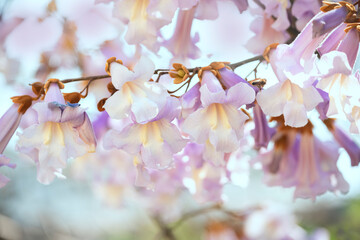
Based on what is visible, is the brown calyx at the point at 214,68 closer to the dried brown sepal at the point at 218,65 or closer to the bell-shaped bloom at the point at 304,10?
the dried brown sepal at the point at 218,65

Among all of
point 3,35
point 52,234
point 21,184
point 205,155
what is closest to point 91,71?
point 3,35

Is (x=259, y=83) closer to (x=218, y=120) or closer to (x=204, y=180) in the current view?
(x=218, y=120)

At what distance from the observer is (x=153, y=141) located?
1.48 ft

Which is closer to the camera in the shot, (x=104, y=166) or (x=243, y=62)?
(x=243, y=62)

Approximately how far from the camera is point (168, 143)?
1.48 ft

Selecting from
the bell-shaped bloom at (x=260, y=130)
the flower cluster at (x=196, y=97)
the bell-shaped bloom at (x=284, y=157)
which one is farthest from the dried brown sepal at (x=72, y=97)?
the bell-shaped bloom at (x=284, y=157)

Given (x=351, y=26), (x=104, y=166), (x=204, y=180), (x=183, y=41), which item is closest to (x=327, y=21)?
(x=351, y=26)

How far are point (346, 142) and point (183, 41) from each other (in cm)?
29

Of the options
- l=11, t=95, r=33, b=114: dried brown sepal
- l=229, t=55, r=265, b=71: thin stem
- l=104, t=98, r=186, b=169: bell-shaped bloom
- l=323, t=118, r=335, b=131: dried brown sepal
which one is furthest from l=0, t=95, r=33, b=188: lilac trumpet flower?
l=323, t=118, r=335, b=131: dried brown sepal

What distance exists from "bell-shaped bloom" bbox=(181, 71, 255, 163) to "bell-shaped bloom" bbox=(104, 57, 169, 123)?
0.04m

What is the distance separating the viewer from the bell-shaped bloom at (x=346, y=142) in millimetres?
667

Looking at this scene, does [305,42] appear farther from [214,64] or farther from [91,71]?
[91,71]

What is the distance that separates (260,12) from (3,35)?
48 centimetres

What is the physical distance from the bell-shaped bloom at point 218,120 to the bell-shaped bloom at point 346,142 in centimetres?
30
